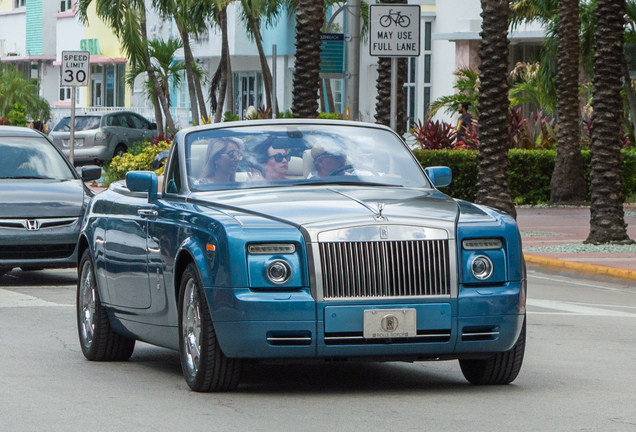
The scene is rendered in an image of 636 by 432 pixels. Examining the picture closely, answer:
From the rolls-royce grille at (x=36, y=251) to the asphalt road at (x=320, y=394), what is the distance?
10.8ft

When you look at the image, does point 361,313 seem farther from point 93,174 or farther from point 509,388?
point 93,174

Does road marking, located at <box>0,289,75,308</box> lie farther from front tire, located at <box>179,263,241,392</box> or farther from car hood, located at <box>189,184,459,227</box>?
front tire, located at <box>179,263,241,392</box>

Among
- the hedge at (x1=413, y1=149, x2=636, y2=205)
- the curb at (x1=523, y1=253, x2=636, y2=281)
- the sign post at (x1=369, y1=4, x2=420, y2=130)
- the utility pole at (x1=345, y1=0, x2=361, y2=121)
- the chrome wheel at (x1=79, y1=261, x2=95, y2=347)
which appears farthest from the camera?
the hedge at (x1=413, y1=149, x2=636, y2=205)

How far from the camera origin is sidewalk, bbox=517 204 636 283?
54.2 ft

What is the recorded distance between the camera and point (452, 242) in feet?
24.6

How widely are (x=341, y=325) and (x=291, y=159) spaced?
5.53 feet

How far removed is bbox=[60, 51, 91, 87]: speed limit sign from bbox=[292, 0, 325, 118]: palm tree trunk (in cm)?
480

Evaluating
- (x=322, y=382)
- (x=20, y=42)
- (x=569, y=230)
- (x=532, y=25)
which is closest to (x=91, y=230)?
(x=322, y=382)

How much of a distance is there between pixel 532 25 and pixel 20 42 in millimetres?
38871

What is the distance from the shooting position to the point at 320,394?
7.83 metres

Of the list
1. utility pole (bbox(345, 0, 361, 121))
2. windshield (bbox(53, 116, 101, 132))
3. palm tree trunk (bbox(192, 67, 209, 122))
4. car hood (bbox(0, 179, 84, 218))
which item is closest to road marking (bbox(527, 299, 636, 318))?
car hood (bbox(0, 179, 84, 218))

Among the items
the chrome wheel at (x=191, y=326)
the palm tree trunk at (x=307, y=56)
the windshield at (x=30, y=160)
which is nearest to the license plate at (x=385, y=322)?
the chrome wheel at (x=191, y=326)

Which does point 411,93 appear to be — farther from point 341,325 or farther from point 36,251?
point 341,325

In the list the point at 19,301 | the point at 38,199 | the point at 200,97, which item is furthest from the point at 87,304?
the point at 200,97
